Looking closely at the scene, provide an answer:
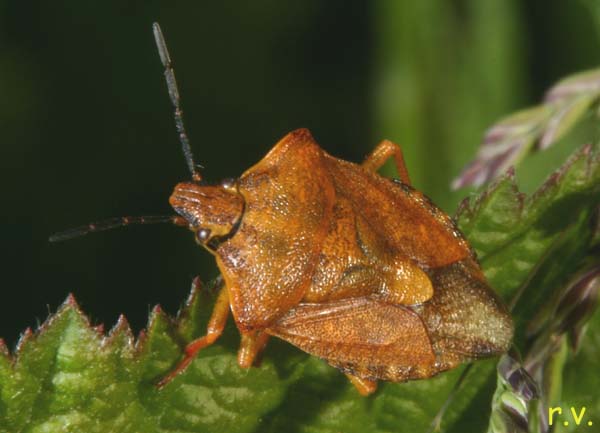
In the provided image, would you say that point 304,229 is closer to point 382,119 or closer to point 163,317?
point 163,317

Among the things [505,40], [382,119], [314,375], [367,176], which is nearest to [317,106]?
[382,119]

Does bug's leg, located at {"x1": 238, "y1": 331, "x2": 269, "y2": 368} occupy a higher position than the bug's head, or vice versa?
the bug's head

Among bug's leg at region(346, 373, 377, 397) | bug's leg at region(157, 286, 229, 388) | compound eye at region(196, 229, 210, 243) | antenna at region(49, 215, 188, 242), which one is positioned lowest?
bug's leg at region(346, 373, 377, 397)

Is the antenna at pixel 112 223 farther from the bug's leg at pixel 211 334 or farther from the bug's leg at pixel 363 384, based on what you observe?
the bug's leg at pixel 363 384

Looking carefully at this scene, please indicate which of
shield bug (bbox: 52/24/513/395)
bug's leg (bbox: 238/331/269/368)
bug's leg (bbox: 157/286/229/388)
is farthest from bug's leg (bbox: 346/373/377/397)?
bug's leg (bbox: 157/286/229/388)

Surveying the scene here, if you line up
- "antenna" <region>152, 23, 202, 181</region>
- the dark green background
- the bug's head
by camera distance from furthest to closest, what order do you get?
the dark green background
"antenna" <region>152, 23, 202, 181</region>
the bug's head

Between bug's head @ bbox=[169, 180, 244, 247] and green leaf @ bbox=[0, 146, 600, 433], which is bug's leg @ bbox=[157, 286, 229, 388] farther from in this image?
bug's head @ bbox=[169, 180, 244, 247]

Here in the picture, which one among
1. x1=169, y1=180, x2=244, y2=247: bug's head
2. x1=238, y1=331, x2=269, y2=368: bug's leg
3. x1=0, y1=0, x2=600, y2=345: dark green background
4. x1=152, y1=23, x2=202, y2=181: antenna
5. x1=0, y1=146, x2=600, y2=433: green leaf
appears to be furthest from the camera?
x1=0, y1=0, x2=600, y2=345: dark green background
